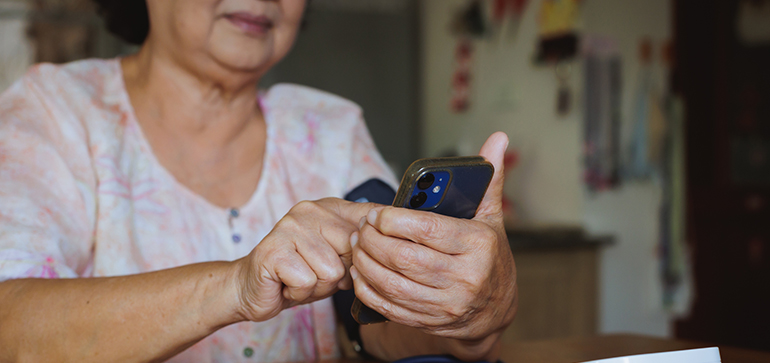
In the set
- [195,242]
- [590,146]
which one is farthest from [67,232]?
[590,146]

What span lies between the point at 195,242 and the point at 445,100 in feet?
8.93

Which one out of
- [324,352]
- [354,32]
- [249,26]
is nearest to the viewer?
[249,26]

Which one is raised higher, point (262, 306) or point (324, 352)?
point (262, 306)

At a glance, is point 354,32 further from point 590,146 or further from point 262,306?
point 262,306

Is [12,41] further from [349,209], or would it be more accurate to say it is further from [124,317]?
[349,209]

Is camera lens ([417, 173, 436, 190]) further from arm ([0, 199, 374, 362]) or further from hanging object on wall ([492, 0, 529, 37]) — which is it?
hanging object on wall ([492, 0, 529, 37])

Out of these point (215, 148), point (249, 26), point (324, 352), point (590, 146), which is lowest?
point (324, 352)

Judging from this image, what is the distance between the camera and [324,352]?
1031mm

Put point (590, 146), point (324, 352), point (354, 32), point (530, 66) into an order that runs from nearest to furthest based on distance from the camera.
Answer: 1. point (324, 352)
2. point (590, 146)
3. point (530, 66)
4. point (354, 32)

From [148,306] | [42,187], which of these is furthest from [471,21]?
[148,306]

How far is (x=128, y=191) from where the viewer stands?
0.92m

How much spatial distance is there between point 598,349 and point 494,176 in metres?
0.46

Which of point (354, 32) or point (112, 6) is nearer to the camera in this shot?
point (112, 6)

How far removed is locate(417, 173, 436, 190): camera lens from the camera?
1.83 ft
